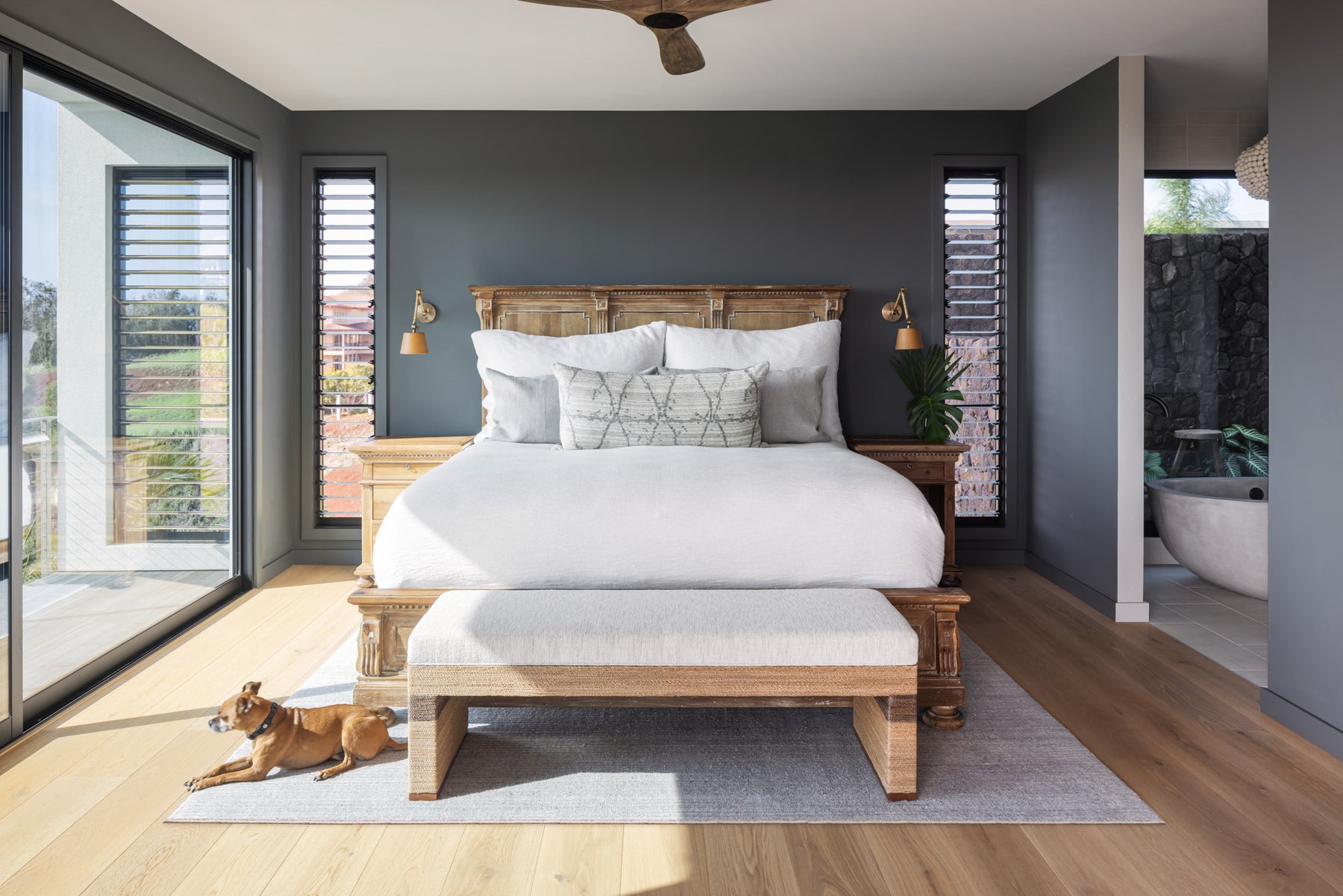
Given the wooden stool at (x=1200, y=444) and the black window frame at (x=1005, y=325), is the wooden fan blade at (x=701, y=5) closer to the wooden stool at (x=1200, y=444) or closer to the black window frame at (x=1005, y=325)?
the black window frame at (x=1005, y=325)

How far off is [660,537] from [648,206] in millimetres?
2694

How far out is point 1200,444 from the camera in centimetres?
488

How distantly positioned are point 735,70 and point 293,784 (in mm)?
3461

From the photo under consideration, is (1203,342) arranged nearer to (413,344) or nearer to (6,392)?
(413,344)

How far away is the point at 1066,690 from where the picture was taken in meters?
2.95

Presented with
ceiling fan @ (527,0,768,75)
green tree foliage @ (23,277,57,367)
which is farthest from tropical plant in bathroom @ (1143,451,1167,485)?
green tree foliage @ (23,277,57,367)

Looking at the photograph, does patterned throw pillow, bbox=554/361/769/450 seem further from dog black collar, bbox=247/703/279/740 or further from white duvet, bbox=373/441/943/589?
dog black collar, bbox=247/703/279/740

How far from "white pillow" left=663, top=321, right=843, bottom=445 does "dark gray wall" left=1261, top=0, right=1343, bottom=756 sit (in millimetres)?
1825

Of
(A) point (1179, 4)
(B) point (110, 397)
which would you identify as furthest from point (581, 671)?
(A) point (1179, 4)

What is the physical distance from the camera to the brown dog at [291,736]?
221 cm

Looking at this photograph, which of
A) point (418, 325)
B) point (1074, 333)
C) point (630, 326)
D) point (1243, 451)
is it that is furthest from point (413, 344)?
point (1243, 451)

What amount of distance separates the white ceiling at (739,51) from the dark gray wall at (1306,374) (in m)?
0.89

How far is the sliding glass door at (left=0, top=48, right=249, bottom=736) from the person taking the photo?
2.74 meters

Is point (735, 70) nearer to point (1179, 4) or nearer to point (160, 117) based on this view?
point (1179, 4)
